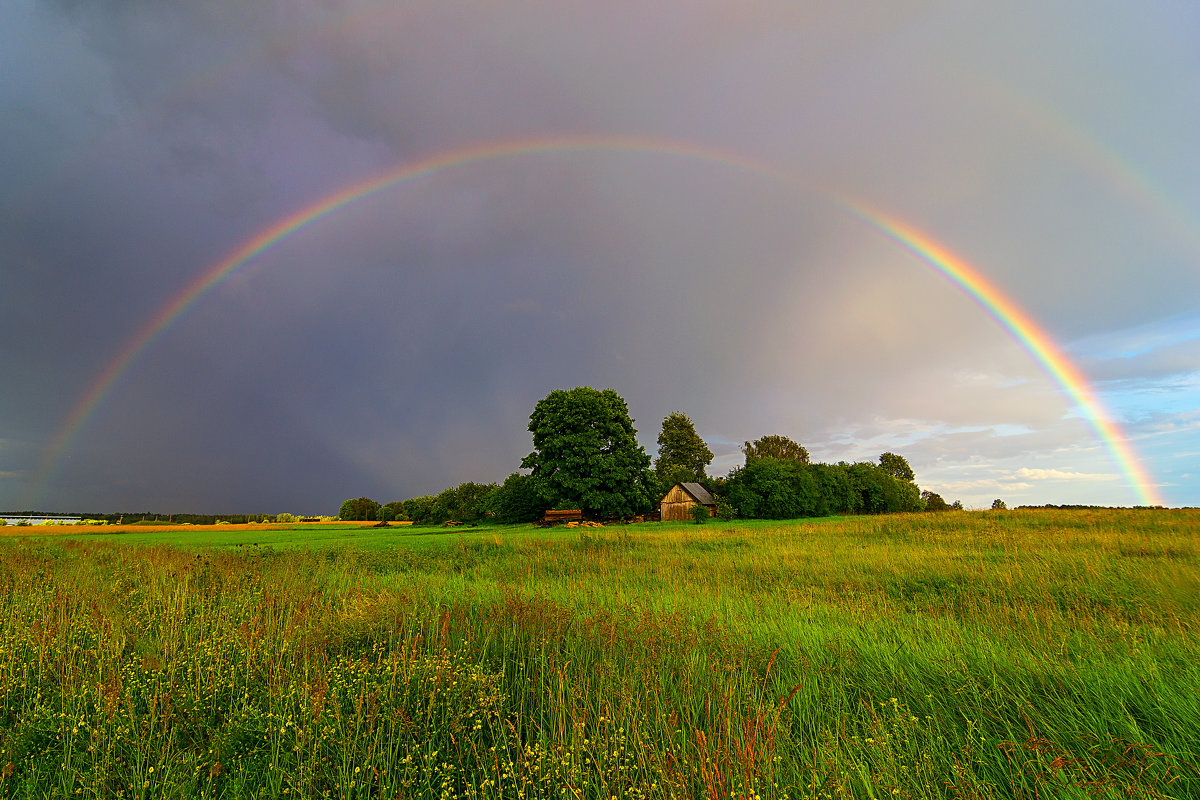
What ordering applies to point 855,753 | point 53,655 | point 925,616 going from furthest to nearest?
point 925,616, point 53,655, point 855,753

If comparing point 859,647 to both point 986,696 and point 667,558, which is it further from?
point 667,558

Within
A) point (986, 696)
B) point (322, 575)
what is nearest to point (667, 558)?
point (322, 575)

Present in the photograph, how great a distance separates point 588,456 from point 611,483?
131 inches

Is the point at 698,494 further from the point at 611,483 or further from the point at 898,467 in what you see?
the point at 898,467

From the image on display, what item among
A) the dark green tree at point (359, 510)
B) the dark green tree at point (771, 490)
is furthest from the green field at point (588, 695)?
the dark green tree at point (359, 510)

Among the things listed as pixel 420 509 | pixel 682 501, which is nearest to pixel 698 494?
pixel 682 501

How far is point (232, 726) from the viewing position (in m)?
3.66

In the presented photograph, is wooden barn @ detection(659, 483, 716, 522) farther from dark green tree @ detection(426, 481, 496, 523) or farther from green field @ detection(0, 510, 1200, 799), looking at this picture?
green field @ detection(0, 510, 1200, 799)

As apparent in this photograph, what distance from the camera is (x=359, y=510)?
8806 centimetres

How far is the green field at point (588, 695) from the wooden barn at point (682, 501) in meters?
47.5

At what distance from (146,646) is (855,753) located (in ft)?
24.9

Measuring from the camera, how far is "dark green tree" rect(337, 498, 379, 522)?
8775 centimetres

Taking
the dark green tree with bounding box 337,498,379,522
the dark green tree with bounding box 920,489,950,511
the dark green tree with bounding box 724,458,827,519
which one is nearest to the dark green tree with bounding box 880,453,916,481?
the dark green tree with bounding box 920,489,950,511

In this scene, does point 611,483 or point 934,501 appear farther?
point 934,501
